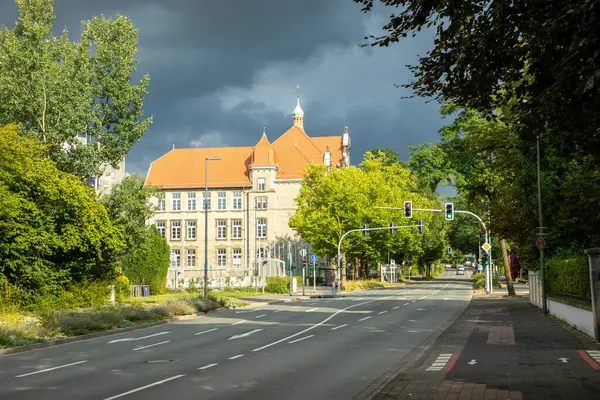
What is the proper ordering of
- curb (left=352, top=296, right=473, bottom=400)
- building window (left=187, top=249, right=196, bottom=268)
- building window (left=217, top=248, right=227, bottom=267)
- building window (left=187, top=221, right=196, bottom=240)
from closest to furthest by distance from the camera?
curb (left=352, top=296, right=473, bottom=400)
building window (left=217, top=248, right=227, bottom=267)
building window (left=187, top=249, right=196, bottom=268)
building window (left=187, top=221, right=196, bottom=240)

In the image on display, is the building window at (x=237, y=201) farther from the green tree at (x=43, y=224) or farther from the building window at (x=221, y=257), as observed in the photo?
the green tree at (x=43, y=224)

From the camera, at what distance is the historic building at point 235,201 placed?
9100 centimetres

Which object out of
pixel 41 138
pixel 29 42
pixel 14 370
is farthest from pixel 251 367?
pixel 29 42

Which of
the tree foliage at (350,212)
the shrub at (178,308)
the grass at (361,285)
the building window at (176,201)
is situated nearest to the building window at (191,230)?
the building window at (176,201)

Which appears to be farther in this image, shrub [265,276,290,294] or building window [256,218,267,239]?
building window [256,218,267,239]

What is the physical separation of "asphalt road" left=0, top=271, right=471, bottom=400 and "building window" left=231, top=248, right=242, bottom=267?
2514 inches

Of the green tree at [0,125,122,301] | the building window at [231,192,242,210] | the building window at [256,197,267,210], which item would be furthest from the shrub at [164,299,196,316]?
the building window at [231,192,242,210]

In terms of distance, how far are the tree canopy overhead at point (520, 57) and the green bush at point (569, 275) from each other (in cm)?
1099

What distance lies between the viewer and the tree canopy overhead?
7.45 metres

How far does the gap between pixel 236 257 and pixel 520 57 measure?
82704 mm

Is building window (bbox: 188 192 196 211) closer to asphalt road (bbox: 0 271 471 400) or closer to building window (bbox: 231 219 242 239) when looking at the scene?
building window (bbox: 231 219 242 239)

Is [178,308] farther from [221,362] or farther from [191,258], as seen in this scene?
[191,258]

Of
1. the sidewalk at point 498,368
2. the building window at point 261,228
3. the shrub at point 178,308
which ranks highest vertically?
the building window at point 261,228

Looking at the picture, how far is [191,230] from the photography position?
311 feet
